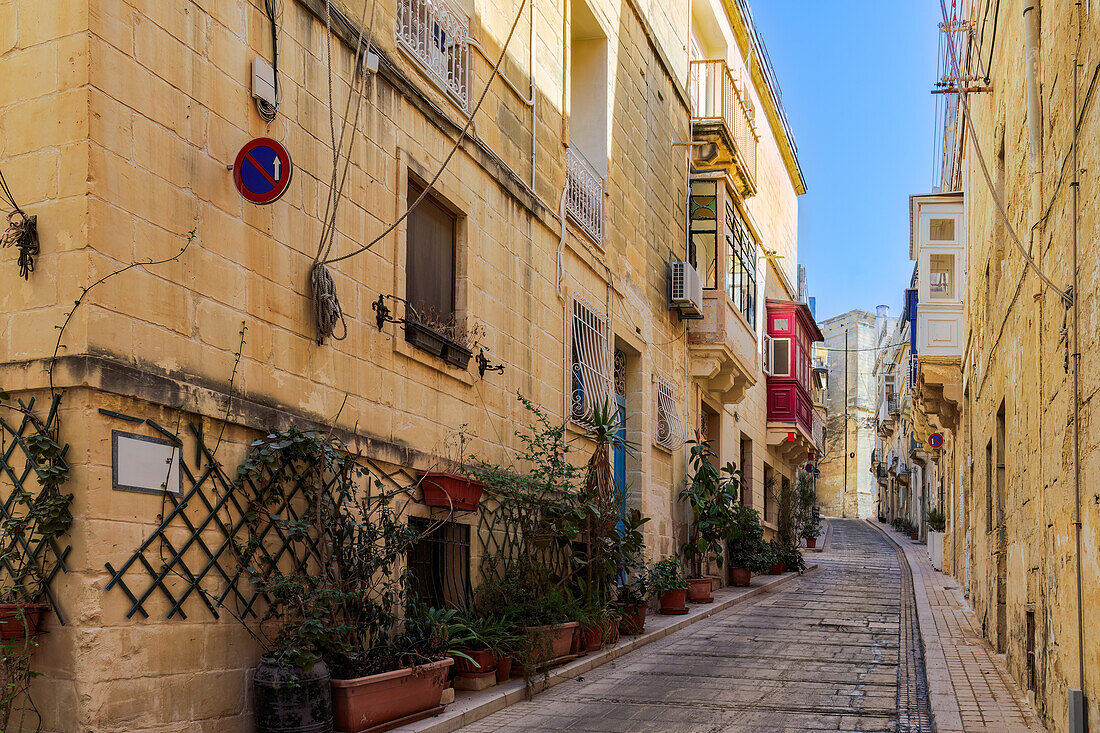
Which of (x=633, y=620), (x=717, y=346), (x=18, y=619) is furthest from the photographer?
(x=717, y=346)

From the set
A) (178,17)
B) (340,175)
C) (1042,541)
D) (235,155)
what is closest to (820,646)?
(1042,541)

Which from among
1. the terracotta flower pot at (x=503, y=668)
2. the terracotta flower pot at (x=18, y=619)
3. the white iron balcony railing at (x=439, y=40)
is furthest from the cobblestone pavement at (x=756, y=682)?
the white iron balcony railing at (x=439, y=40)

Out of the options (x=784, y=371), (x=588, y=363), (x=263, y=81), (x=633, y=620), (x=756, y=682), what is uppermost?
(x=263, y=81)

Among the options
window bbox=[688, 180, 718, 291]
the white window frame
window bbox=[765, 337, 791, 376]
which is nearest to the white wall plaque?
the white window frame

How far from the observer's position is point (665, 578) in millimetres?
13977

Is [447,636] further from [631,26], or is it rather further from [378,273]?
[631,26]

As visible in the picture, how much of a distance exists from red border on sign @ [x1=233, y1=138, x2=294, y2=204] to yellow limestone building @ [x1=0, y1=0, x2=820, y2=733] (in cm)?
13

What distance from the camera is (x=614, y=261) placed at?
47.3 feet

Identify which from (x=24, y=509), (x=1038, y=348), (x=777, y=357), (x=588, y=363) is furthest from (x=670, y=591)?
(x=777, y=357)

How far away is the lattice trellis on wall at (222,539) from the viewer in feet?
18.9

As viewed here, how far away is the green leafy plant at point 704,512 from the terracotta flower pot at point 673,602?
2302 mm

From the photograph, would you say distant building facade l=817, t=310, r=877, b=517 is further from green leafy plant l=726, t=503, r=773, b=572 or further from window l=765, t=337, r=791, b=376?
green leafy plant l=726, t=503, r=773, b=572

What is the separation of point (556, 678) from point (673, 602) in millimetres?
5101

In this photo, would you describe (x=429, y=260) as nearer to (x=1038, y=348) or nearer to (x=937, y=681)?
(x=1038, y=348)
